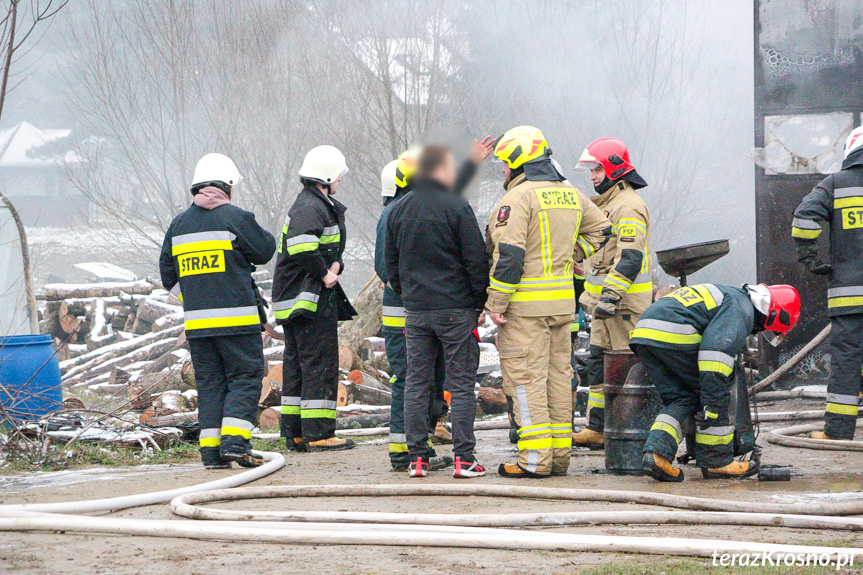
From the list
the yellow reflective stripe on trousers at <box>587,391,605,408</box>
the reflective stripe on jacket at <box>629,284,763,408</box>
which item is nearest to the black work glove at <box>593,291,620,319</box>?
the reflective stripe on jacket at <box>629,284,763,408</box>

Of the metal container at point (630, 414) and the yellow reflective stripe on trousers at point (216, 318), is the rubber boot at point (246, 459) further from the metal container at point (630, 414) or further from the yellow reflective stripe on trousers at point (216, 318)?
the metal container at point (630, 414)

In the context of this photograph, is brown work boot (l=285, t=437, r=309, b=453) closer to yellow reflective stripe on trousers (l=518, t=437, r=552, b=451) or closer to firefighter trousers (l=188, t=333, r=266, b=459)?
firefighter trousers (l=188, t=333, r=266, b=459)

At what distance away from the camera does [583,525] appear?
145 inches

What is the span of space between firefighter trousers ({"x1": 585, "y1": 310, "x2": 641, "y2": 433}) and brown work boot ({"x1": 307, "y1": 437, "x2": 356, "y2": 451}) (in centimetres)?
179

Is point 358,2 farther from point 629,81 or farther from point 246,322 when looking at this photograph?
point 246,322

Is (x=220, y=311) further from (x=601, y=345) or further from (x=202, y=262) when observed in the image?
(x=601, y=345)

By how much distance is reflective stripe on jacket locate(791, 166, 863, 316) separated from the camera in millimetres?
6234

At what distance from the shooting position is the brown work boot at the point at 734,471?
16.2ft

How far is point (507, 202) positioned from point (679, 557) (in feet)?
7.91

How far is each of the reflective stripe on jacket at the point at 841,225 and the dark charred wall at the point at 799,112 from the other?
209 centimetres

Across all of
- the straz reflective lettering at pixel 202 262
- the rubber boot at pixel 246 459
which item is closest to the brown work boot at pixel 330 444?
the rubber boot at pixel 246 459

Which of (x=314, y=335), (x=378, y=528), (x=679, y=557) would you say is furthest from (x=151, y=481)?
(x=679, y=557)

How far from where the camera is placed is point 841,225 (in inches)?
249

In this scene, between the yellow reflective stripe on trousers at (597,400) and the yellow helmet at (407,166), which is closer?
the yellow helmet at (407,166)
